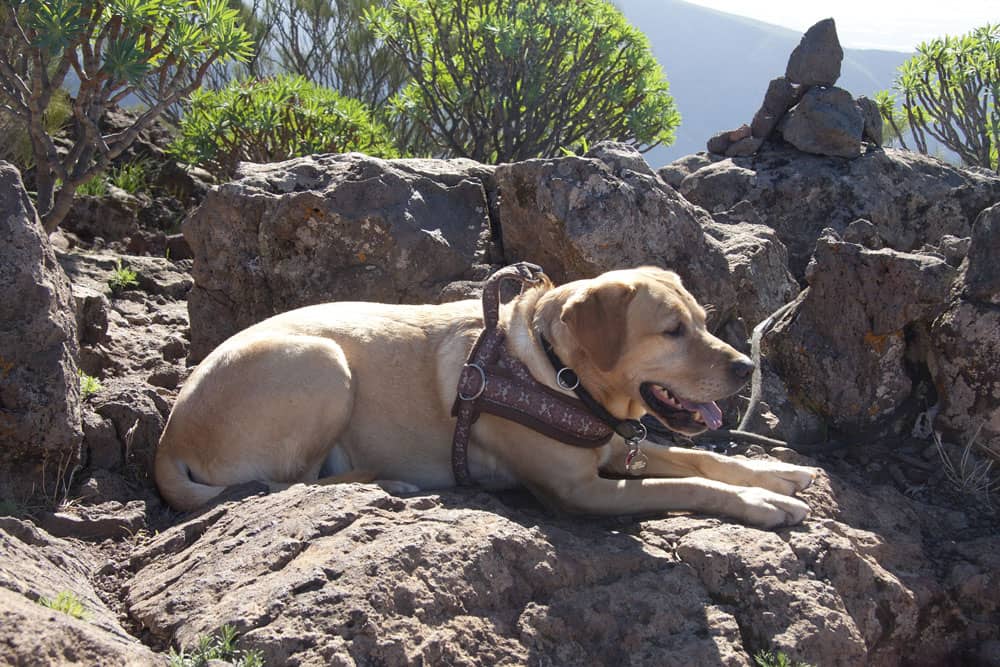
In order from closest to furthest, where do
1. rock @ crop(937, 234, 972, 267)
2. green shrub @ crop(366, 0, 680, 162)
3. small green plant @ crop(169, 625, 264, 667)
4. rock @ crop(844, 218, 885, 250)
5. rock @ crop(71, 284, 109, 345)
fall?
small green plant @ crop(169, 625, 264, 667), rock @ crop(937, 234, 972, 267), rock @ crop(71, 284, 109, 345), rock @ crop(844, 218, 885, 250), green shrub @ crop(366, 0, 680, 162)

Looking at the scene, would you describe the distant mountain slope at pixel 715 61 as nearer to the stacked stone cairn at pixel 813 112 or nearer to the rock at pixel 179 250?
the stacked stone cairn at pixel 813 112

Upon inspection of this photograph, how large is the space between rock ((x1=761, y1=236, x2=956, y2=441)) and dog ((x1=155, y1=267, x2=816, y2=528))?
85 cm

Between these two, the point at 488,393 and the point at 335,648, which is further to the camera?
the point at 488,393

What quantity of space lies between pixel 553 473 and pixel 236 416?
148 cm

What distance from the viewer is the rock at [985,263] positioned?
4629mm

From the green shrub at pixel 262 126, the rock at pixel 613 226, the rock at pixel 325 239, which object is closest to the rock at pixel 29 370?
the rock at pixel 325 239

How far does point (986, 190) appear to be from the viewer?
8156 millimetres

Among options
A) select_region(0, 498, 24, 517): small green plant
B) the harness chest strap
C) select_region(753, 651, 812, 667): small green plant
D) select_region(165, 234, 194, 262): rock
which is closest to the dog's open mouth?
the harness chest strap

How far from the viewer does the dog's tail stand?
13.4 feet

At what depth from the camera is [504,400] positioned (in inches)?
159

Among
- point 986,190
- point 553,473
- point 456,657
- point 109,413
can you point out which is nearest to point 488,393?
point 553,473

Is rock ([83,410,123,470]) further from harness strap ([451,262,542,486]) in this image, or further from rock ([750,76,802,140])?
rock ([750,76,802,140])

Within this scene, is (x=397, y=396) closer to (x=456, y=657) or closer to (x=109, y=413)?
(x=109, y=413)

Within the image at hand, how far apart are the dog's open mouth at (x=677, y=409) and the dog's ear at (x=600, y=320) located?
0.85 ft
